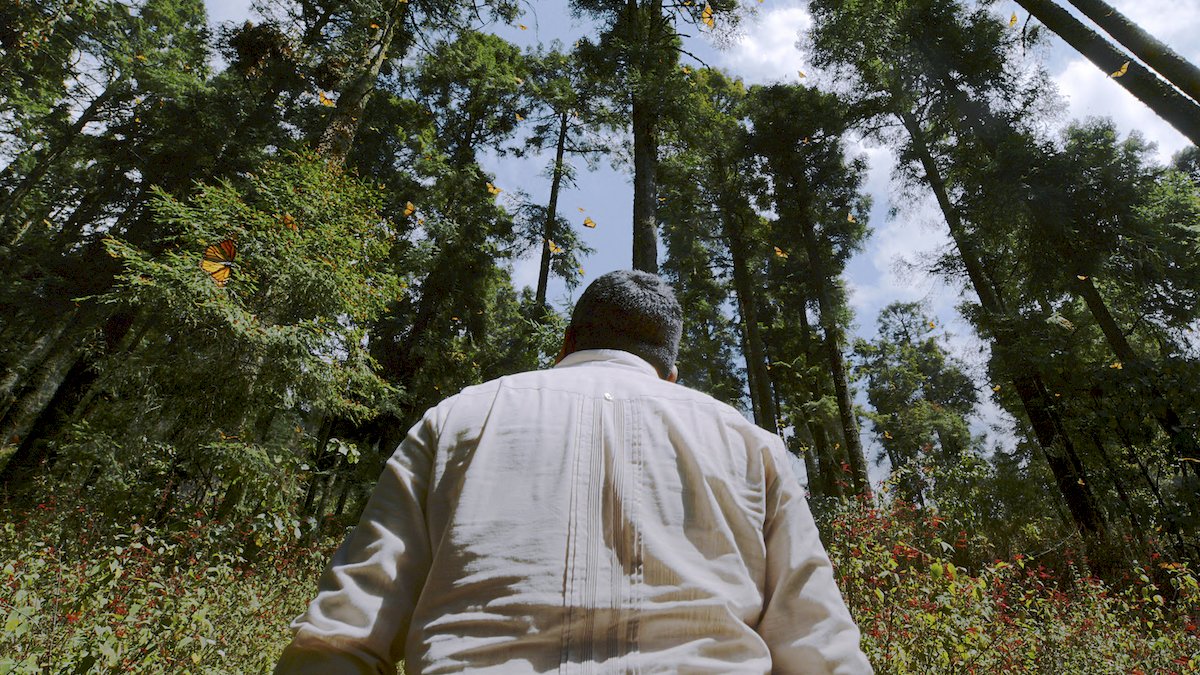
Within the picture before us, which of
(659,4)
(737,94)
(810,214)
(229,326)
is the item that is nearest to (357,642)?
(229,326)

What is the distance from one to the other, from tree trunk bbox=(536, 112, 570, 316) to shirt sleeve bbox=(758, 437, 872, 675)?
13493 mm

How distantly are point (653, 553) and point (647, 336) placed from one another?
0.60m

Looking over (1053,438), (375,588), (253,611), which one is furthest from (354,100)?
(1053,438)

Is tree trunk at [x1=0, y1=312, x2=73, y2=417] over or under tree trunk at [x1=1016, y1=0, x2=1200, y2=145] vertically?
over

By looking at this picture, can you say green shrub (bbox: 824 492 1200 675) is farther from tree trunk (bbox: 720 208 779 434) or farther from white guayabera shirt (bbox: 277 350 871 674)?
tree trunk (bbox: 720 208 779 434)

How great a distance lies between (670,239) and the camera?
19.9 m

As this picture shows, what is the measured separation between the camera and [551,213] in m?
16.6

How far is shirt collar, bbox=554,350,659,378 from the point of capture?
138cm

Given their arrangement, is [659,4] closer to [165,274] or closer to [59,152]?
[165,274]

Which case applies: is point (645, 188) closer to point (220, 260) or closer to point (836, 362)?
point (220, 260)

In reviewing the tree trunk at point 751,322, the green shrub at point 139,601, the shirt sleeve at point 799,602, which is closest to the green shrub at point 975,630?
the shirt sleeve at point 799,602

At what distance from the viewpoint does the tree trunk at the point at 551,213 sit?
15.6m

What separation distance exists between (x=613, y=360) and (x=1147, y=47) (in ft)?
17.3

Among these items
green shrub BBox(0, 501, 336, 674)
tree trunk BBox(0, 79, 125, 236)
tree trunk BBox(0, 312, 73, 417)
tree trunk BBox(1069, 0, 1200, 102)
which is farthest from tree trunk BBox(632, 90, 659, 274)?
tree trunk BBox(0, 79, 125, 236)
